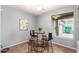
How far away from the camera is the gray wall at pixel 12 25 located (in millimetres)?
1283

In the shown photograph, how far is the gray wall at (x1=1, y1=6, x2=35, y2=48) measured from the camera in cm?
128

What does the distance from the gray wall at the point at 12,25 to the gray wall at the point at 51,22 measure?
0.15 m

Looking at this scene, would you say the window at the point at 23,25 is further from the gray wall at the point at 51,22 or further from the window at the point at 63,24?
the window at the point at 63,24

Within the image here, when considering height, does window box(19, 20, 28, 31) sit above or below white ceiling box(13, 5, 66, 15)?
below

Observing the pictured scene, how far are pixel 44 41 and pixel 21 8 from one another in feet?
1.99

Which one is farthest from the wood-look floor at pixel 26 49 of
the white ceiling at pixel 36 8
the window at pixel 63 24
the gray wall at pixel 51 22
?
the white ceiling at pixel 36 8

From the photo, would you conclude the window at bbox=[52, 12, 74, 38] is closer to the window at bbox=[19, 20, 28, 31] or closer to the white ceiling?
the white ceiling

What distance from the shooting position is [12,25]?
134 cm

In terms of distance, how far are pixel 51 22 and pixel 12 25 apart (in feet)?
1.98

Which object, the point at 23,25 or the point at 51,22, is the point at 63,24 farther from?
the point at 23,25

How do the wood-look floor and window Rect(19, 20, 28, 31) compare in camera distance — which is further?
window Rect(19, 20, 28, 31)

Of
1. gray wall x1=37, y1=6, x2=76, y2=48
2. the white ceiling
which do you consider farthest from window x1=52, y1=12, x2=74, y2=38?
the white ceiling

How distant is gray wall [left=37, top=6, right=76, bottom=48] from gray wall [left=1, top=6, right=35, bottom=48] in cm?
15
